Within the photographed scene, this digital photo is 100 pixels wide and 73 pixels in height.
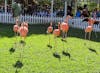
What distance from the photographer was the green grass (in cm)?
1123

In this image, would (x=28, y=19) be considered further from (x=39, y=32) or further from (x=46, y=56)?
(x=46, y=56)

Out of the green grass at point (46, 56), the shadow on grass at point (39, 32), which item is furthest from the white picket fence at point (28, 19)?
the green grass at point (46, 56)

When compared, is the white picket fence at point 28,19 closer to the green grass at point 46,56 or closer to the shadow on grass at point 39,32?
the shadow on grass at point 39,32

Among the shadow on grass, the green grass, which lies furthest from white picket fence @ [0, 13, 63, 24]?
the green grass

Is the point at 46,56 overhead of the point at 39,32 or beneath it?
overhead

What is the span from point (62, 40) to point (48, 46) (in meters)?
1.73

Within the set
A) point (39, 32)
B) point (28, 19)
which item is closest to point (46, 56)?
point (39, 32)

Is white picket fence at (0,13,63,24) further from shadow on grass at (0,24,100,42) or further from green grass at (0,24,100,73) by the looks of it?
green grass at (0,24,100,73)

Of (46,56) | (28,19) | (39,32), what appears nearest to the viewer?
(46,56)

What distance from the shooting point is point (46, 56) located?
12867mm

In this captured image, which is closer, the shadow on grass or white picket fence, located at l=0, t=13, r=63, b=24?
the shadow on grass

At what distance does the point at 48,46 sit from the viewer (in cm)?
1463

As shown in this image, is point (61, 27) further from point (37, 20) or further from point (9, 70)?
point (37, 20)

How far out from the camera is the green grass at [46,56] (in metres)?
11.2
